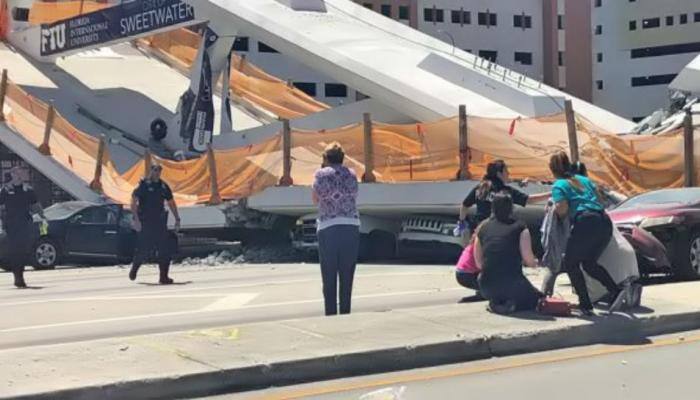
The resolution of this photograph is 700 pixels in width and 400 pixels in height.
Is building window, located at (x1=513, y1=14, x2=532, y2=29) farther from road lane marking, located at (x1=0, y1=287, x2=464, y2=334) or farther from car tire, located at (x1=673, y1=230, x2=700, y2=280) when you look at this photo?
road lane marking, located at (x1=0, y1=287, x2=464, y2=334)

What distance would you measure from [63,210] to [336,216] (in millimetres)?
12710

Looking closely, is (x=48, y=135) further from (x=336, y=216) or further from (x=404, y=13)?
(x=404, y=13)

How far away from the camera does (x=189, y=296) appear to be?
42.5 ft

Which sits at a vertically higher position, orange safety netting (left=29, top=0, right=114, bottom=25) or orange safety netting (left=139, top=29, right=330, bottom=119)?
orange safety netting (left=29, top=0, right=114, bottom=25)

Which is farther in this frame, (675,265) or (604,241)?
(675,265)

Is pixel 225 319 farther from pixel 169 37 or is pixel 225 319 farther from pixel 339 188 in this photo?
pixel 169 37

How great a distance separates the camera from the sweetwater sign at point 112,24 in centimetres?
3073

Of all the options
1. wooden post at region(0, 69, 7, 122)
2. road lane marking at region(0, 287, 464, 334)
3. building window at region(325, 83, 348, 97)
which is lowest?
road lane marking at region(0, 287, 464, 334)

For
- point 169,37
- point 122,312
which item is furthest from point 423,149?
point 169,37

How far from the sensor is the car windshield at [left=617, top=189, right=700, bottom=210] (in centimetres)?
Result: 1381

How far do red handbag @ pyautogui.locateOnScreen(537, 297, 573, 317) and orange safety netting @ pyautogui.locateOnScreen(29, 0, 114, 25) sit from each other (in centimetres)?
3290

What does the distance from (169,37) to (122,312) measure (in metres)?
31.0

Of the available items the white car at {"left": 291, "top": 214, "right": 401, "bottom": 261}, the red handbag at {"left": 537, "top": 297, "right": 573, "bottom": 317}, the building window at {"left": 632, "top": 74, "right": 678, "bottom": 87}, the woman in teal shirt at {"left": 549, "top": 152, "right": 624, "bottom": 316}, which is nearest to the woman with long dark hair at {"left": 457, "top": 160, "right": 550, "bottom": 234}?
the woman in teal shirt at {"left": 549, "top": 152, "right": 624, "bottom": 316}

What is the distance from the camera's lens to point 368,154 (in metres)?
19.0
